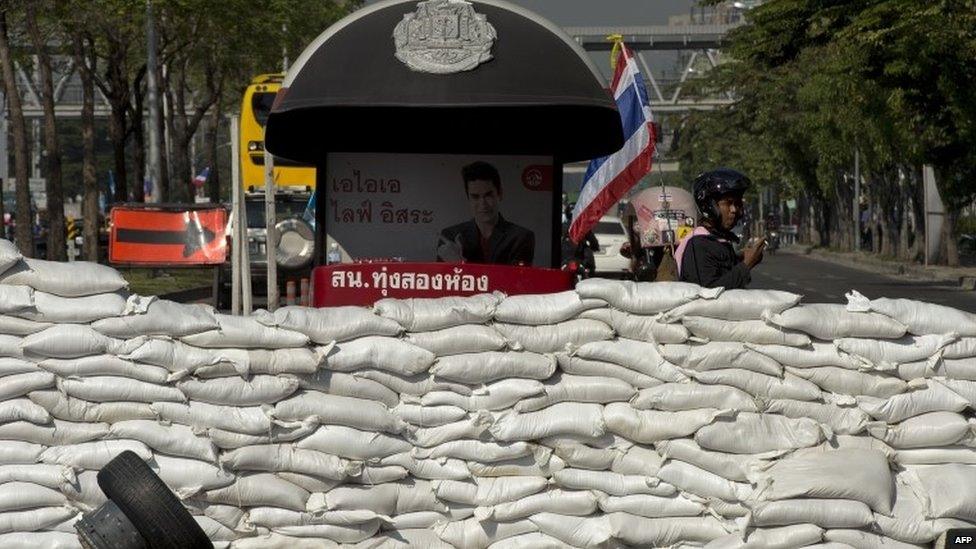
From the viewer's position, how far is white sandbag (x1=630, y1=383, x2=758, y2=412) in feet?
20.6

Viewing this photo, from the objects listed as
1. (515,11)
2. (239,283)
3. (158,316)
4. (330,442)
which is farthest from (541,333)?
(239,283)

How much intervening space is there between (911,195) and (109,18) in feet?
73.3

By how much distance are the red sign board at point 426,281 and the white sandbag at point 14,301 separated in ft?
9.49

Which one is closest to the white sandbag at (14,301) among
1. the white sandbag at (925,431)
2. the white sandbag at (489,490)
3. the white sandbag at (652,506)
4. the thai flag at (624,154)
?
the white sandbag at (489,490)

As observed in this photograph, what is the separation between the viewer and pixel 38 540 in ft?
20.0

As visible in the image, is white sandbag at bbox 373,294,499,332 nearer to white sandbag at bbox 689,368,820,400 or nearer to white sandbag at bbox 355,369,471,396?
white sandbag at bbox 355,369,471,396

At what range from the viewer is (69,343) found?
6.16m

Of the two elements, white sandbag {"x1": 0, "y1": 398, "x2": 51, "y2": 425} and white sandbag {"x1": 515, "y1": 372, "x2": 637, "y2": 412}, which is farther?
white sandbag {"x1": 515, "y1": 372, "x2": 637, "y2": 412}

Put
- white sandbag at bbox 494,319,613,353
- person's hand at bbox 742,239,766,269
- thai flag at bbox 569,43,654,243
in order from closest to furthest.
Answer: white sandbag at bbox 494,319,613,353 → person's hand at bbox 742,239,766,269 → thai flag at bbox 569,43,654,243

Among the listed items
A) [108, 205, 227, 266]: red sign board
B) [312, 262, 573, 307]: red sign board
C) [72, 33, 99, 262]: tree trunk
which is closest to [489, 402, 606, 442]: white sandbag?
[312, 262, 573, 307]: red sign board

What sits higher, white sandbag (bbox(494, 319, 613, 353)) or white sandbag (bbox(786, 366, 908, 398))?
white sandbag (bbox(494, 319, 613, 353))

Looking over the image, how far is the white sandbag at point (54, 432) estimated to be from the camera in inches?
241

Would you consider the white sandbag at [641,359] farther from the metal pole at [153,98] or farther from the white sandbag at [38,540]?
the metal pole at [153,98]

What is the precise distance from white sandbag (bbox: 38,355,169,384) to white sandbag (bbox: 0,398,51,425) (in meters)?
0.16
